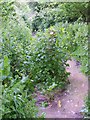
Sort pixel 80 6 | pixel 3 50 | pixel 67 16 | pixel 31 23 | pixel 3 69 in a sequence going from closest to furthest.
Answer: pixel 3 69
pixel 3 50
pixel 80 6
pixel 67 16
pixel 31 23

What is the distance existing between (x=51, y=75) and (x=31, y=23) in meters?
3.96

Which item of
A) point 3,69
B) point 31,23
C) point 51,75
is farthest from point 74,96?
point 31,23

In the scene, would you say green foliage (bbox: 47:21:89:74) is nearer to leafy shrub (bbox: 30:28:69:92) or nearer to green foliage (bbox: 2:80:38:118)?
leafy shrub (bbox: 30:28:69:92)

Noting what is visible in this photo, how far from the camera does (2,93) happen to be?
195cm

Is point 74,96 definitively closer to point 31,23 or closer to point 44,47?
point 44,47

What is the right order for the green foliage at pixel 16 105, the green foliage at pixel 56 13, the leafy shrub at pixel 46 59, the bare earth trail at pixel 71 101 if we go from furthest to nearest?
the green foliage at pixel 56 13 < the leafy shrub at pixel 46 59 < the bare earth trail at pixel 71 101 < the green foliage at pixel 16 105

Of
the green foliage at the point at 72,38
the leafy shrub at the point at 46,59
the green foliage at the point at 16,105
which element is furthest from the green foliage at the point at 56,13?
the green foliage at the point at 16,105

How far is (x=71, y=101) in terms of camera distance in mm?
3072

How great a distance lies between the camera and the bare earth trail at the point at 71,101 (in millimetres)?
2838

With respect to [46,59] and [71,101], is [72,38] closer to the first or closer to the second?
[46,59]

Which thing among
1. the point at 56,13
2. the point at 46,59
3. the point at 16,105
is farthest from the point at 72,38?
the point at 56,13

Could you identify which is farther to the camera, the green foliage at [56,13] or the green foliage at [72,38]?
the green foliage at [56,13]

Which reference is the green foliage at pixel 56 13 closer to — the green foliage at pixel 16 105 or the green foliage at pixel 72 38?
the green foliage at pixel 72 38

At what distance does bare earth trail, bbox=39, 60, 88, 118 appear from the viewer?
2.84 metres
